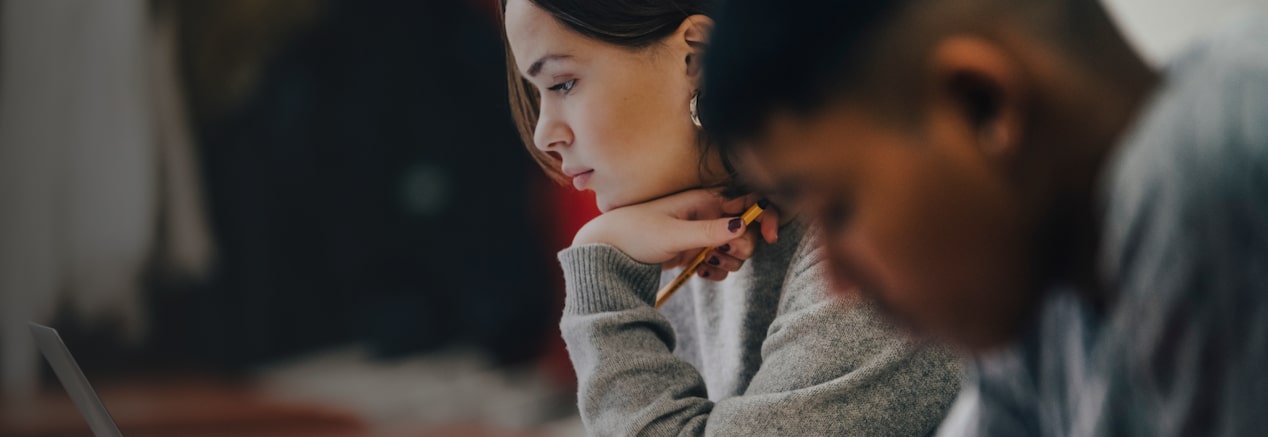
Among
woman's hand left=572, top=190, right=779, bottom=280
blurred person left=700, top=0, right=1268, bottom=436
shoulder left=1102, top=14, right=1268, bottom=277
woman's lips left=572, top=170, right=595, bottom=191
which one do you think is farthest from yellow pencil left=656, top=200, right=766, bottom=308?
shoulder left=1102, top=14, right=1268, bottom=277

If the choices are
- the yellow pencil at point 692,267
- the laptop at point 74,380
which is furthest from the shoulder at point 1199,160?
the laptop at point 74,380

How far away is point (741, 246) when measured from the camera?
94cm

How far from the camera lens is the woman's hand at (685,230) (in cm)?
93

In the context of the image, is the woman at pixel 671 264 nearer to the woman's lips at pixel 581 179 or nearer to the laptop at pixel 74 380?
the woman's lips at pixel 581 179

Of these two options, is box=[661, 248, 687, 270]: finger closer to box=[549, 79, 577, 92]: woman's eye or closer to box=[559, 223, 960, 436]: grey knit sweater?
box=[559, 223, 960, 436]: grey knit sweater

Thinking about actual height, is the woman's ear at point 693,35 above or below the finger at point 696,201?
above

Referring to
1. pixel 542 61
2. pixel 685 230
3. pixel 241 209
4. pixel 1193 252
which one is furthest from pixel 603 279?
pixel 1193 252

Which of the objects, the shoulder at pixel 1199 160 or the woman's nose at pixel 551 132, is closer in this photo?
the shoulder at pixel 1199 160

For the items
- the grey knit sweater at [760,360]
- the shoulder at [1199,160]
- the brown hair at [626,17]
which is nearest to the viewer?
the shoulder at [1199,160]

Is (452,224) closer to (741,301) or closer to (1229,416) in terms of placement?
(741,301)

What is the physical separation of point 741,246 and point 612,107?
162 mm

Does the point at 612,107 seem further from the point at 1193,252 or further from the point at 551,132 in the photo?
the point at 1193,252

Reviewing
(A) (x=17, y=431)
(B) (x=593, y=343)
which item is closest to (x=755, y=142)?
(B) (x=593, y=343)

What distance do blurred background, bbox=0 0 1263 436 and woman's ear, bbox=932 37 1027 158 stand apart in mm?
638
